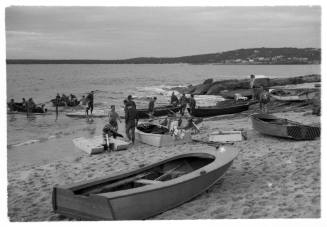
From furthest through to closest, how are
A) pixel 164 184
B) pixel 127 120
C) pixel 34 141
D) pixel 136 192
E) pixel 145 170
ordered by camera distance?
pixel 34 141 < pixel 127 120 < pixel 145 170 < pixel 164 184 < pixel 136 192

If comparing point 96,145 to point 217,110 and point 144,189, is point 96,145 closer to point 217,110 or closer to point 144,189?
point 144,189

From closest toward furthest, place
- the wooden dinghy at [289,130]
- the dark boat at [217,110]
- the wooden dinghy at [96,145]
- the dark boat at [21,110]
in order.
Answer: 1. the wooden dinghy at [289,130]
2. the wooden dinghy at [96,145]
3. the dark boat at [217,110]
4. the dark boat at [21,110]

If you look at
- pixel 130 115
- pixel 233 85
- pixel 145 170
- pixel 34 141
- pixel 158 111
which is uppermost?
pixel 233 85

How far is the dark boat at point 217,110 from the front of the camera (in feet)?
65.9

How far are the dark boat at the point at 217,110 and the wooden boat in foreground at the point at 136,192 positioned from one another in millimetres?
11015

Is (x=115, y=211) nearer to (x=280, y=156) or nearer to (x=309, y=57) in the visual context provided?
(x=280, y=156)

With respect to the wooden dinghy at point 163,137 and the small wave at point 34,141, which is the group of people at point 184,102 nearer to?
the wooden dinghy at point 163,137

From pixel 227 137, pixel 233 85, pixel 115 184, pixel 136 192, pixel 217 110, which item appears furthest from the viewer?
pixel 233 85

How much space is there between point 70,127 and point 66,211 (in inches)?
505

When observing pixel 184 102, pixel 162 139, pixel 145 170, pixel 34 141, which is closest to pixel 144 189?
pixel 145 170

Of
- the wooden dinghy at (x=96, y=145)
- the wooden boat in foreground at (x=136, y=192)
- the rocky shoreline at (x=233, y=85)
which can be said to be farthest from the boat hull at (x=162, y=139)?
the rocky shoreline at (x=233, y=85)

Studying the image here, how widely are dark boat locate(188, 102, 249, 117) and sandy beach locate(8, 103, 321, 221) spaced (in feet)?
22.7

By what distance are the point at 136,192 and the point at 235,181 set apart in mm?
2789

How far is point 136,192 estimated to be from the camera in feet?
22.7
